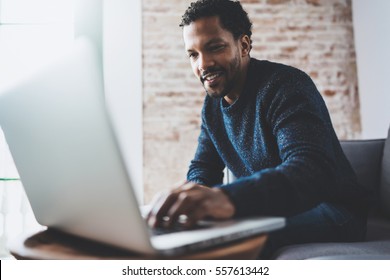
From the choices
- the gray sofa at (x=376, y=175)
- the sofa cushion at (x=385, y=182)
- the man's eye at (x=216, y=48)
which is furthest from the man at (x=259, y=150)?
Answer: the sofa cushion at (x=385, y=182)

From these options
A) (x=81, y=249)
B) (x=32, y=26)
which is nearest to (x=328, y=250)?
(x=81, y=249)

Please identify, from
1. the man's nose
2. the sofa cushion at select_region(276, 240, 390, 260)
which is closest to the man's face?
the man's nose

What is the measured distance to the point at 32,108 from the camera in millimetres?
542

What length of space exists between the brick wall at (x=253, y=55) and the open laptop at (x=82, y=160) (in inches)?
63.7

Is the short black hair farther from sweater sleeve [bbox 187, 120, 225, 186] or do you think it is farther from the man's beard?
sweater sleeve [bbox 187, 120, 225, 186]

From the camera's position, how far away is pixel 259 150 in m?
1.04

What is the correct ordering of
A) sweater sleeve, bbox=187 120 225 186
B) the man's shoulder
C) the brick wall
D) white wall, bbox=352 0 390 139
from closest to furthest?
the man's shoulder, sweater sleeve, bbox=187 120 225 186, white wall, bbox=352 0 390 139, the brick wall

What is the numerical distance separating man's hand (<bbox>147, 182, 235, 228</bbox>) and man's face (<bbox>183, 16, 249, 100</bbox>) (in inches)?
23.1

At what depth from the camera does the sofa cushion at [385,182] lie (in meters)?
1.30

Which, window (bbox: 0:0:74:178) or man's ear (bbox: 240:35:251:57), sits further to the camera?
window (bbox: 0:0:74:178)

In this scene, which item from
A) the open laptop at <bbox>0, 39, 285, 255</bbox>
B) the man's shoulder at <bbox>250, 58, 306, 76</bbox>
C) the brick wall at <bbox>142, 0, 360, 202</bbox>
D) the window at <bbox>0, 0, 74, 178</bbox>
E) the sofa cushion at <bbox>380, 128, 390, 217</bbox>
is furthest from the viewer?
the brick wall at <bbox>142, 0, 360, 202</bbox>

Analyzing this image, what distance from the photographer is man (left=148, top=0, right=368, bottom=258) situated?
0.59m
